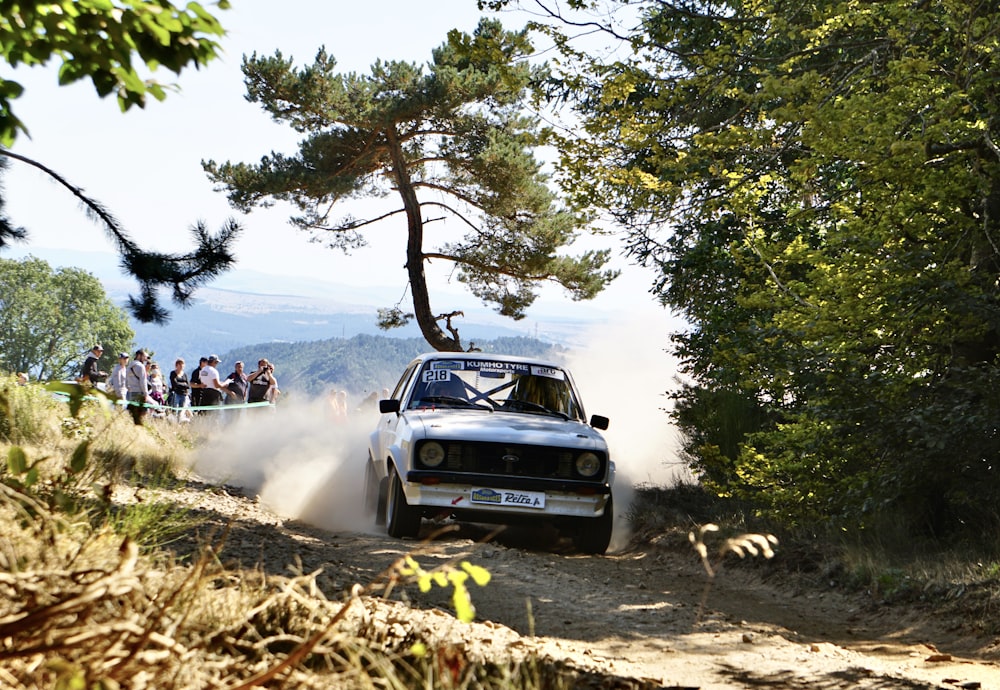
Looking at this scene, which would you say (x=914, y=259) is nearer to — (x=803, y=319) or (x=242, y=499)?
(x=803, y=319)

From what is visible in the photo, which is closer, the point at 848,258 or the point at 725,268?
the point at 848,258

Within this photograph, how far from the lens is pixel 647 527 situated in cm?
1354

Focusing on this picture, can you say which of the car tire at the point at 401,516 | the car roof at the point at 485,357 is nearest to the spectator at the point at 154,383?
the car roof at the point at 485,357

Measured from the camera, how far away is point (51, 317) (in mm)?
98500

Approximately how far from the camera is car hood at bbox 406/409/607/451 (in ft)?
34.4

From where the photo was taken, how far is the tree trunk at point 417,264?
2881 cm

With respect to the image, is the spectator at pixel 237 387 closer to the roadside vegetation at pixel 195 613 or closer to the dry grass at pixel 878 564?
the dry grass at pixel 878 564

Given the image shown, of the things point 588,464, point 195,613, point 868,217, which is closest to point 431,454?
point 588,464

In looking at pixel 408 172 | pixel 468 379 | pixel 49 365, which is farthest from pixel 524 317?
pixel 49 365

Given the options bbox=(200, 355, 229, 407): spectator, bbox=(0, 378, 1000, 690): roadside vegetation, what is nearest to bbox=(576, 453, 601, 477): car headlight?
bbox=(0, 378, 1000, 690): roadside vegetation

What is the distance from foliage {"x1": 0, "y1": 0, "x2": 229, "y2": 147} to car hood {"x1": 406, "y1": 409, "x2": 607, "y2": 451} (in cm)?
611

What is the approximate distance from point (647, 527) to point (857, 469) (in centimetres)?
300

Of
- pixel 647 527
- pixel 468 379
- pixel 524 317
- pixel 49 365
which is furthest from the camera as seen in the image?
pixel 49 365

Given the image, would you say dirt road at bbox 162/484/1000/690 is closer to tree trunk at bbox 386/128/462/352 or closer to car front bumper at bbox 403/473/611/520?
car front bumper at bbox 403/473/611/520
